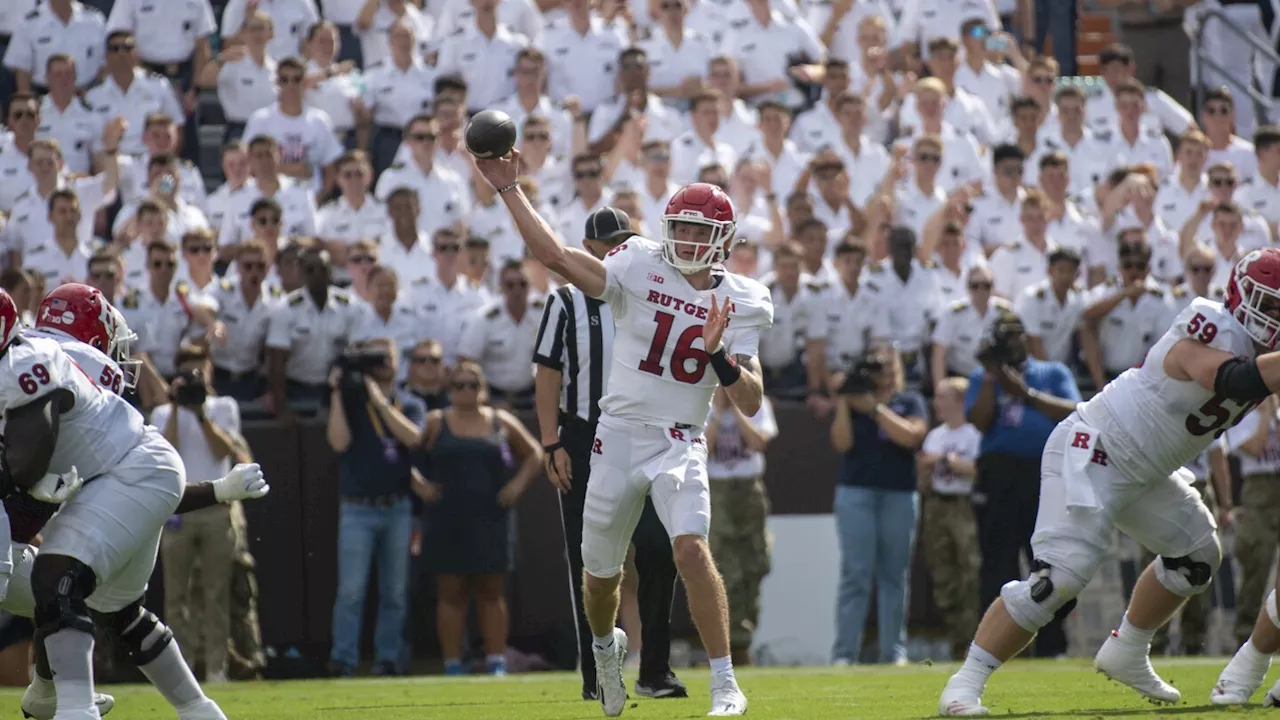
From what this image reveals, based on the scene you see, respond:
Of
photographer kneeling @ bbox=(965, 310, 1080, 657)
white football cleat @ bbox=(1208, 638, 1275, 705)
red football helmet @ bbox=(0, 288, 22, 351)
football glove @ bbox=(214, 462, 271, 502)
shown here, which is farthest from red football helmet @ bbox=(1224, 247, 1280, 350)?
photographer kneeling @ bbox=(965, 310, 1080, 657)

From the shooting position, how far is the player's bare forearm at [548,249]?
729 cm

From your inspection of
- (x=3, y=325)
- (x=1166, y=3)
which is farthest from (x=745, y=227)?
(x=3, y=325)

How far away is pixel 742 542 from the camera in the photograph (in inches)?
504

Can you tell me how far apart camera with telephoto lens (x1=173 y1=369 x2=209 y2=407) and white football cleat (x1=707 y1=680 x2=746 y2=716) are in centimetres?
500

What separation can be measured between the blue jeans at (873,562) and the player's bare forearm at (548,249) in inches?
218

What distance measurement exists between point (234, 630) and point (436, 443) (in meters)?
1.80

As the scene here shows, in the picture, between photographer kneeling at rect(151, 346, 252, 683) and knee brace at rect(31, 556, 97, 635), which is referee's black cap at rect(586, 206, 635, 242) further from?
photographer kneeling at rect(151, 346, 252, 683)

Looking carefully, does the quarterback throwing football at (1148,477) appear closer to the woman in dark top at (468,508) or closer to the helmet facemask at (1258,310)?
the helmet facemask at (1258,310)

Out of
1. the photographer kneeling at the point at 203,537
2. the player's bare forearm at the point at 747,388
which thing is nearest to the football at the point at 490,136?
the player's bare forearm at the point at 747,388

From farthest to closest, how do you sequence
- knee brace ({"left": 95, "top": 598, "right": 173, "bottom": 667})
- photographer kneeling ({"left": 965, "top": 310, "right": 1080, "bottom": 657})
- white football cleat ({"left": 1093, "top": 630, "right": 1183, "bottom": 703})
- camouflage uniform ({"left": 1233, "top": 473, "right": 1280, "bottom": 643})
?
camouflage uniform ({"left": 1233, "top": 473, "right": 1280, "bottom": 643})
photographer kneeling ({"left": 965, "top": 310, "right": 1080, "bottom": 657})
white football cleat ({"left": 1093, "top": 630, "right": 1183, "bottom": 703})
knee brace ({"left": 95, "top": 598, "right": 173, "bottom": 667})

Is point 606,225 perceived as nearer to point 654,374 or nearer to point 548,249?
point 654,374

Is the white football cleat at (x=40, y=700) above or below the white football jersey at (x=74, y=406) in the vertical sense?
below

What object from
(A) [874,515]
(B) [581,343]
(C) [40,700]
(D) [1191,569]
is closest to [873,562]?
(A) [874,515]

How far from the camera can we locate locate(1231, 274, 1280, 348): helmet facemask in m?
7.19
